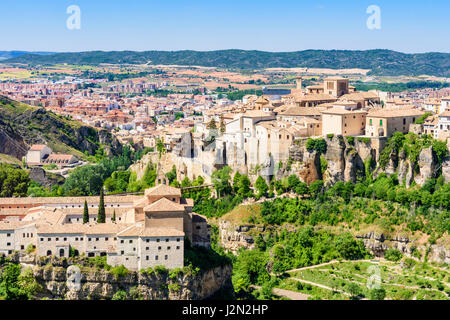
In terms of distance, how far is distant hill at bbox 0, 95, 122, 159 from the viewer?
74812 millimetres

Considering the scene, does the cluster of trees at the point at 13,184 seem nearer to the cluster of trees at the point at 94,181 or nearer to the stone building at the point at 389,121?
the cluster of trees at the point at 94,181

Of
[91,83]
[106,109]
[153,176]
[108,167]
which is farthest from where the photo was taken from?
[91,83]

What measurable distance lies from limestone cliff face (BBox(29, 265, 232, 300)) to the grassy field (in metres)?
8.22

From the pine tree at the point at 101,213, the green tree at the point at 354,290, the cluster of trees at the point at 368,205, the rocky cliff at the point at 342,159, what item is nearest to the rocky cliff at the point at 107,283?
the pine tree at the point at 101,213

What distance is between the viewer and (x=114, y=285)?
93.7 ft

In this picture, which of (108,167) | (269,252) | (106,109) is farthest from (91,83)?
(269,252)

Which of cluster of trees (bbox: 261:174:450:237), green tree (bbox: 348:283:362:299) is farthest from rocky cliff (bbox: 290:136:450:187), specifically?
green tree (bbox: 348:283:362:299)

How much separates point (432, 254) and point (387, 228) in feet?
10.7

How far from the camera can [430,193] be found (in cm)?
4025

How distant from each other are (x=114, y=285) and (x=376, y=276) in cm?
1464

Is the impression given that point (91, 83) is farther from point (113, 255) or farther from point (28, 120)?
point (113, 255)

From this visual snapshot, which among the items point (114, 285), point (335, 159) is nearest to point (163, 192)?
point (114, 285)
